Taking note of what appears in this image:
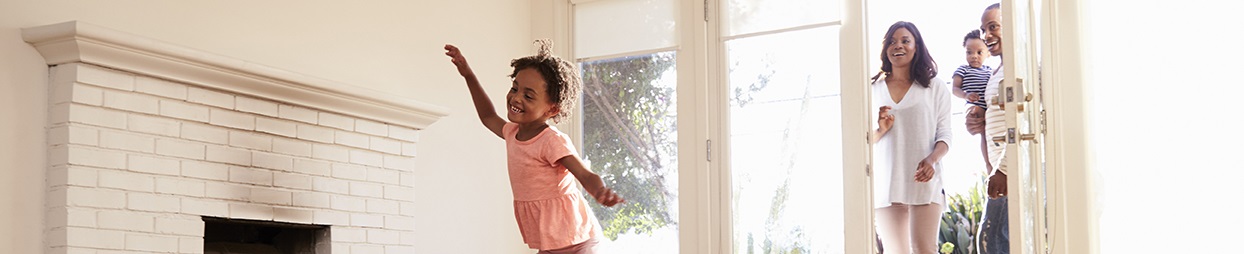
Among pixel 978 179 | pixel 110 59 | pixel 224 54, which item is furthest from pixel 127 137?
pixel 978 179

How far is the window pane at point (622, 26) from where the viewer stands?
4.68 m

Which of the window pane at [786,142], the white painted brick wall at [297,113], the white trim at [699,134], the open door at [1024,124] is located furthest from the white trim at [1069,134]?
the white painted brick wall at [297,113]

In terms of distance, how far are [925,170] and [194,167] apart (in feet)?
7.52

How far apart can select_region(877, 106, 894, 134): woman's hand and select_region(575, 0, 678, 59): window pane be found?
0.82 m

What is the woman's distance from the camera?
164 inches

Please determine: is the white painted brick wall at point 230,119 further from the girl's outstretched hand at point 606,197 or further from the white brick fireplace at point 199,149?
the girl's outstretched hand at point 606,197

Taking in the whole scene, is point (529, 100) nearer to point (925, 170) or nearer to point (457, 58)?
point (457, 58)

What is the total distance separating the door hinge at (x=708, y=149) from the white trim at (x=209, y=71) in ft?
3.40

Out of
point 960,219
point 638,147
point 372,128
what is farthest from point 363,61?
point 960,219

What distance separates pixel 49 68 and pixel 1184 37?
274 cm

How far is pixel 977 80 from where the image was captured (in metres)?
4.14

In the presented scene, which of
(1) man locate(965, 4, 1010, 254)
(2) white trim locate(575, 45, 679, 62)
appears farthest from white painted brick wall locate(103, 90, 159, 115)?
(1) man locate(965, 4, 1010, 254)

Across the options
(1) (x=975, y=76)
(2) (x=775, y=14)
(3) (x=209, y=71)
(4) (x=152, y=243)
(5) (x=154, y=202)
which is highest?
(2) (x=775, y=14)

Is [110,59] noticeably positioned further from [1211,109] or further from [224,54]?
[1211,109]
